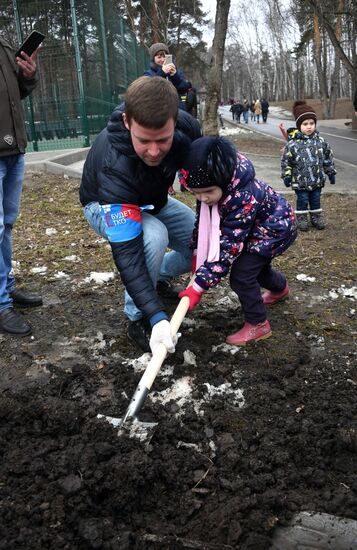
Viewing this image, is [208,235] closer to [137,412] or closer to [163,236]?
[163,236]

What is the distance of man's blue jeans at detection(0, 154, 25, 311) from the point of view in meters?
2.94

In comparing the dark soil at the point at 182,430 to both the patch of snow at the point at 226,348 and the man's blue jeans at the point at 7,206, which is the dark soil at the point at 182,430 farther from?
the man's blue jeans at the point at 7,206

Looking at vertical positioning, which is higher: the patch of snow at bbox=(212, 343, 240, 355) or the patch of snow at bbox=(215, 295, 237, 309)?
the patch of snow at bbox=(215, 295, 237, 309)

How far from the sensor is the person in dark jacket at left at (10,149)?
280 cm

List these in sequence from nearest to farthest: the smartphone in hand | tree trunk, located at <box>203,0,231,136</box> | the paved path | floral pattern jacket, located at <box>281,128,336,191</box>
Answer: the smartphone in hand < floral pattern jacket, located at <box>281,128,336,191</box> < the paved path < tree trunk, located at <box>203,0,231,136</box>

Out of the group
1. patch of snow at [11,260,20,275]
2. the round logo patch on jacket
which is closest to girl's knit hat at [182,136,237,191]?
the round logo patch on jacket

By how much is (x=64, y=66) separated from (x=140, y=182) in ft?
27.3

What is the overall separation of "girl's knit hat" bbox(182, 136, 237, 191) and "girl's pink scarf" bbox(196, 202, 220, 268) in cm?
19

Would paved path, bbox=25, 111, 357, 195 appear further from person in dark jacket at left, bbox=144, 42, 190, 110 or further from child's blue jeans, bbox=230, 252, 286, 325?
child's blue jeans, bbox=230, 252, 286, 325

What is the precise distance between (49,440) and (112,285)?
178cm

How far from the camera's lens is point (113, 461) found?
6.06 ft

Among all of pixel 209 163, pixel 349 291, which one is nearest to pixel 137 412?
pixel 209 163

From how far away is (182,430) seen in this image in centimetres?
207

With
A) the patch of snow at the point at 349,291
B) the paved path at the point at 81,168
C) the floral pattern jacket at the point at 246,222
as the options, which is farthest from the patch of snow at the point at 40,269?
the paved path at the point at 81,168
